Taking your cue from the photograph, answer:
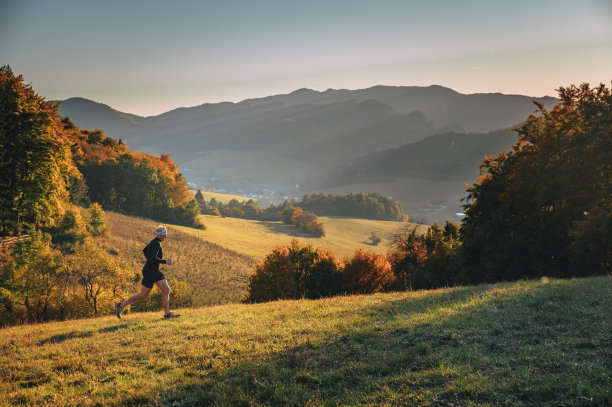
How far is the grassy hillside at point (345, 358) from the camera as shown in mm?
5230

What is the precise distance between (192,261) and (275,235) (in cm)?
5148

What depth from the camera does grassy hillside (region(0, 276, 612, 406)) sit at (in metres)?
5.23

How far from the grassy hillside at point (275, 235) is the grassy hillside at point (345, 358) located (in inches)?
2388

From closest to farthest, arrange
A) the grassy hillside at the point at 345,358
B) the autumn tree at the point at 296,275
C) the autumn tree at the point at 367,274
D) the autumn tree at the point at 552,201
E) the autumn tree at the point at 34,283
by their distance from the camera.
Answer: the grassy hillside at the point at 345,358
the autumn tree at the point at 552,201
the autumn tree at the point at 34,283
the autumn tree at the point at 367,274
the autumn tree at the point at 296,275

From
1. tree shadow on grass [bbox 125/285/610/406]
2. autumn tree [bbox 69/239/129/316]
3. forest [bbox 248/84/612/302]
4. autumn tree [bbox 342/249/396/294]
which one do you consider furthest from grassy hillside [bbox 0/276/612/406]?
autumn tree [bbox 69/239/129/316]

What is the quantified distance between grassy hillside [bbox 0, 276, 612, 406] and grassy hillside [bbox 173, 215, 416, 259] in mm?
60656

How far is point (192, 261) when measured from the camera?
207ft

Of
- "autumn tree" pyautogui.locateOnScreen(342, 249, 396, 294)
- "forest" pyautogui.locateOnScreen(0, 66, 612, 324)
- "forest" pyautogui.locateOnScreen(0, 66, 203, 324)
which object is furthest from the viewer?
"autumn tree" pyautogui.locateOnScreen(342, 249, 396, 294)

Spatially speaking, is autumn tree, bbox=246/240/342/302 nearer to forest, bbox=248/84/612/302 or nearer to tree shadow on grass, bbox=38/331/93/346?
forest, bbox=248/84/612/302

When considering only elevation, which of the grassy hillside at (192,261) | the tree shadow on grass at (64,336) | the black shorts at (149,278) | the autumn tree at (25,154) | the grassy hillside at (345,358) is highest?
the autumn tree at (25,154)

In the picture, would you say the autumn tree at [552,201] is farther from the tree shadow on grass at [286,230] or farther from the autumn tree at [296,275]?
the tree shadow on grass at [286,230]

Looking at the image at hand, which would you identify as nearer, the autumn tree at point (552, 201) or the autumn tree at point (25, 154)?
the autumn tree at point (552, 201)

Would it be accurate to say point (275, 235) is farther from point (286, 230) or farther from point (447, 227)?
point (447, 227)

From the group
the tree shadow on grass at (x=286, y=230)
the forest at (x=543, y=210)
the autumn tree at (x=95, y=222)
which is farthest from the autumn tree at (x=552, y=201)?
the tree shadow on grass at (x=286, y=230)
